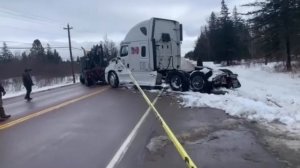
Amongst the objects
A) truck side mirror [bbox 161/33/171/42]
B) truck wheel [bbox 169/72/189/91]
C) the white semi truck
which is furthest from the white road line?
truck side mirror [bbox 161/33/171/42]

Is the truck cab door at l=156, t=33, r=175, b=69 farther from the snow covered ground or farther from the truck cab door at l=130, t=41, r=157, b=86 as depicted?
the snow covered ground

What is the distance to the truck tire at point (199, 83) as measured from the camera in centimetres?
2089

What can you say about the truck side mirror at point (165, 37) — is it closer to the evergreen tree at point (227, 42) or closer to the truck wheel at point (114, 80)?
the truck wheel at point (114, 80)

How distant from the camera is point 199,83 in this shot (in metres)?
21.2

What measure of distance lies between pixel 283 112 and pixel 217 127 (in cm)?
218

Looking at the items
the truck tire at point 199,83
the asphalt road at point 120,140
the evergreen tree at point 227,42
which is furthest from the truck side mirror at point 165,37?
the evergreen tree at point 227,42

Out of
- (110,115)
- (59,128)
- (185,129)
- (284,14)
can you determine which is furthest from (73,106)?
(284,14)

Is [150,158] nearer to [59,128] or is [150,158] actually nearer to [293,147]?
[293,147]

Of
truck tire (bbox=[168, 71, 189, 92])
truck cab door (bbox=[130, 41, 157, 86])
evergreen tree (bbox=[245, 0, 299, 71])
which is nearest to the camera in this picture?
truck tire (bbox=[168, 71, 189, 92])

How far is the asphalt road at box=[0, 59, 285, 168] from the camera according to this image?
7355 millimetres

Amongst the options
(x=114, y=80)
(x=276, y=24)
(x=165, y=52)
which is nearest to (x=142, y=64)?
(x=165, y=52)

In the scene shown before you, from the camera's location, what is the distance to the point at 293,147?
8.02 m

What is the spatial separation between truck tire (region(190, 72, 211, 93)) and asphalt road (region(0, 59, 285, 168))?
21.3ft

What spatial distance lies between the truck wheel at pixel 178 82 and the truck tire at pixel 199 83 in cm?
43
